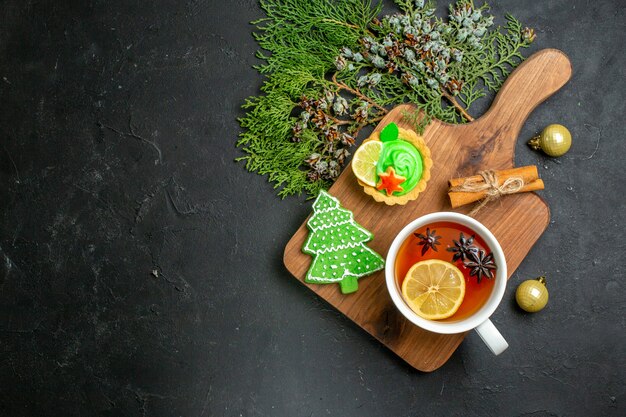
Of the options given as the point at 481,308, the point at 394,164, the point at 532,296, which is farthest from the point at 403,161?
the point at 532,296

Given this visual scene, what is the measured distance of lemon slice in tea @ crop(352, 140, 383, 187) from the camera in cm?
185

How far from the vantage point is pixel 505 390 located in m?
2.05

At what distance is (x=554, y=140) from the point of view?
198cm

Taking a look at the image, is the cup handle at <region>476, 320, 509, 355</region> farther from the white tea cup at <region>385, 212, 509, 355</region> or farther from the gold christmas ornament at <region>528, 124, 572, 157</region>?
the gold christmas ornament at <region>528, 124, 572, 157</region>

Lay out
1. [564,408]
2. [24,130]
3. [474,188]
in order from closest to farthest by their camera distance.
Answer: [474,188]
[564,408]
[24,130]

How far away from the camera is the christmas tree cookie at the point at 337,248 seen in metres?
1.87

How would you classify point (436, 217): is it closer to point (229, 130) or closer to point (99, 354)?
point (229, 130)

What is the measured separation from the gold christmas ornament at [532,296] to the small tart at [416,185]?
506mm

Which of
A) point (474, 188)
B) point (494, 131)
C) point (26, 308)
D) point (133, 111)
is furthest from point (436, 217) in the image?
point (26, 308)

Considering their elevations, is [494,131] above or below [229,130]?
above

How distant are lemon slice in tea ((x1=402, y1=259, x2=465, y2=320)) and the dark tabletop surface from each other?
382 mm

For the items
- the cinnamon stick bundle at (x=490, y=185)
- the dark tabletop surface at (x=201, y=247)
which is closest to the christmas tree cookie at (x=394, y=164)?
the cinnamon stick bundle at (x=490, y=185)

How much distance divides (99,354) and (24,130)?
2.87 ft

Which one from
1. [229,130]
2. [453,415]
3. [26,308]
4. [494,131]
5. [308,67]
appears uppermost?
[494,131]
